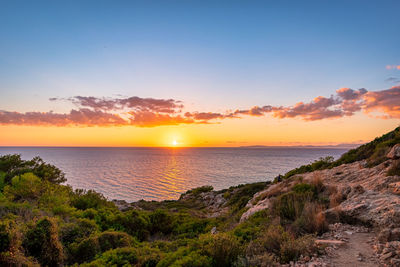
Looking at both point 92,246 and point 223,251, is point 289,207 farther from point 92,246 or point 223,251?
point 92,246

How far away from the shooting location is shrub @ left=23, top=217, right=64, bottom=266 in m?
7.37

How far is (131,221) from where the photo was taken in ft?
45.1

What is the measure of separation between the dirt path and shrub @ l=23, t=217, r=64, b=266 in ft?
28.5

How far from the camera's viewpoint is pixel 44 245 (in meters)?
7.45

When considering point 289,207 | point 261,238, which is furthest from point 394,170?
point 261,238

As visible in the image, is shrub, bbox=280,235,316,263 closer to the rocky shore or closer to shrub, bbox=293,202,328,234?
the rocky shore

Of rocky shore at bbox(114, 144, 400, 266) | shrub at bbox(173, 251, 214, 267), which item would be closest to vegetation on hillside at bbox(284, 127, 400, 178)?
rocky shore at bbox(114, 144, 400, 266)

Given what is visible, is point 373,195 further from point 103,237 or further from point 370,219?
point 103,237

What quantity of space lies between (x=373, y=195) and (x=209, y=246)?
7.51 m

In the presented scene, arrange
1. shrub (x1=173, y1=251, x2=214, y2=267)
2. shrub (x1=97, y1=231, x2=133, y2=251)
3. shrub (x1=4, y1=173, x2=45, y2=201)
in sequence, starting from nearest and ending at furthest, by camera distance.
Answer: shrub (x1=173, y1=251, x2=214, y2=267)
shrub (x1=97, y1=231, x2=133, y2=251)
shrub (x1=4, y1=173, x2=45, y2=201)

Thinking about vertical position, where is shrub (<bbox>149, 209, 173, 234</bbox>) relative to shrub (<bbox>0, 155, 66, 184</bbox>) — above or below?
below

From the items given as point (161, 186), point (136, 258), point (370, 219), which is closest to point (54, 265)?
point (136, 258)

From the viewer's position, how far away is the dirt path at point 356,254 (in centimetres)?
486

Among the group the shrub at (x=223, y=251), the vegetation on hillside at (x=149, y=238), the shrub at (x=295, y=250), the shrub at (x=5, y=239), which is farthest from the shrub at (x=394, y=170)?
the shrub at (x=5, y=239)
